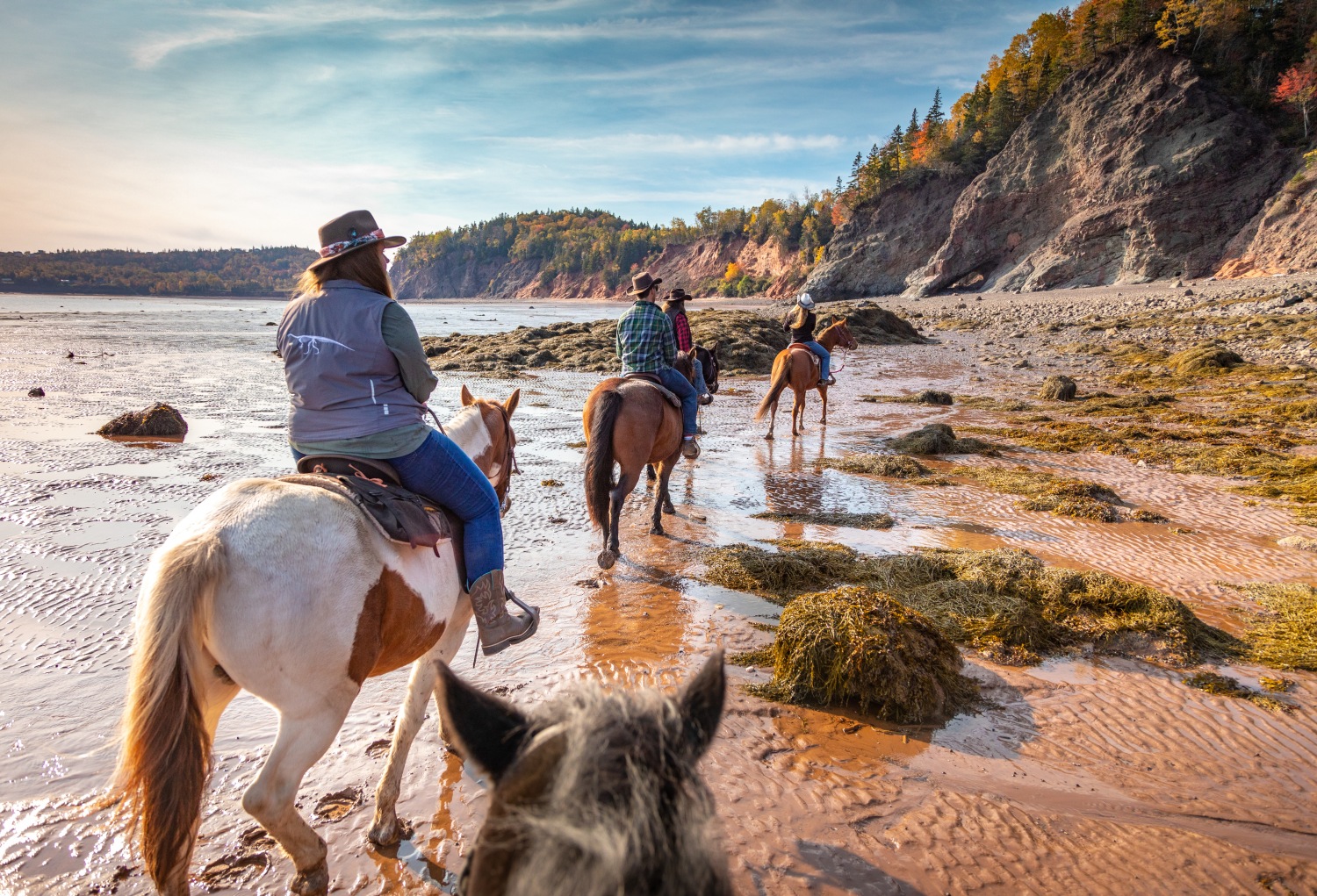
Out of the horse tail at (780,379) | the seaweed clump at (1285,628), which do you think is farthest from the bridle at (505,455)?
the horse tail at (780,379)

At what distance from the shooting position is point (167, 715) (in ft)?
7.40

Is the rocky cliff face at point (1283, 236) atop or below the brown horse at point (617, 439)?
atop

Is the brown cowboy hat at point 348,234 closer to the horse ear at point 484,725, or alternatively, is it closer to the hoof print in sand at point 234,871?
the horse ear at point 484,725

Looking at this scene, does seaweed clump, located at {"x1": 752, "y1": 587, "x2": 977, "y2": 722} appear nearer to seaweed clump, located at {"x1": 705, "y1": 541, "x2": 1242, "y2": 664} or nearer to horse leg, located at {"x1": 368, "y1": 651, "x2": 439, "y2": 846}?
seaweed clump, located at {"x1": 705, "y1": 541, "x2": 1242, "y2": 664}

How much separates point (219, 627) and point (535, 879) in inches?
82.0

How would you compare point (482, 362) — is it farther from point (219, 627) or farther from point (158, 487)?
point (219, 627)

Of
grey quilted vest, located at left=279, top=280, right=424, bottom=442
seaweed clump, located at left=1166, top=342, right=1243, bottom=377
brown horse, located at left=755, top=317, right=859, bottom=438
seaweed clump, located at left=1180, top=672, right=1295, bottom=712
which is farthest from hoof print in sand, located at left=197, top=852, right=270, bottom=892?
seaweed clump, located at left=1166, top=342, right=1243, bottom=377

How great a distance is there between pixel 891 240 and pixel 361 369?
7633 centimetres

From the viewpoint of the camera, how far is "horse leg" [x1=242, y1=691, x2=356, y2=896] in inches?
98.3

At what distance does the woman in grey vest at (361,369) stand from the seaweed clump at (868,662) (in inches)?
104

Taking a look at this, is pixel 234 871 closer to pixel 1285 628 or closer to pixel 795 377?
pixel 1285 628

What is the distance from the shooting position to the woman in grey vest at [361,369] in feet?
9.86

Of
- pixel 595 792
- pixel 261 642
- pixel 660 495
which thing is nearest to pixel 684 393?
pixel 660 495

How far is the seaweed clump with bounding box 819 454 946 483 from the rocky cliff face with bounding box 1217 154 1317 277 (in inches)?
1669
